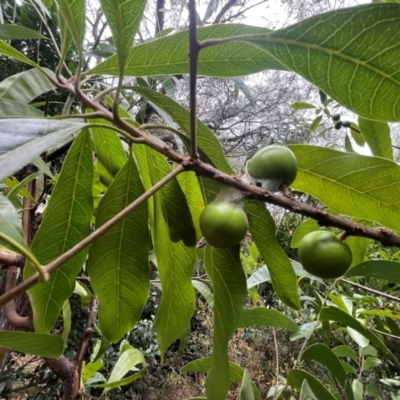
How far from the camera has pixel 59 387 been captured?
2.52 m

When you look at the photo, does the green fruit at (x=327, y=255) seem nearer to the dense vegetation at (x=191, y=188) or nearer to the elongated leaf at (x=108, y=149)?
the dense vegetation at (x=191, y=188)

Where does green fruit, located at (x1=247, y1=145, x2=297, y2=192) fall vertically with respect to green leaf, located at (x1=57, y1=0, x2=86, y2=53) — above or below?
below

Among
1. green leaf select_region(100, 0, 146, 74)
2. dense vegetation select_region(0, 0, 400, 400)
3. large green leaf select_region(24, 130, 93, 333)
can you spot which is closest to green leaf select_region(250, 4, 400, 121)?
dense vegetation select_region(0, 0, 400, 400)

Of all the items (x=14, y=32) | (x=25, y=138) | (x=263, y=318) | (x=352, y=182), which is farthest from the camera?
(x=263, y=318)

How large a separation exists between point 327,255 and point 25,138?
359mm

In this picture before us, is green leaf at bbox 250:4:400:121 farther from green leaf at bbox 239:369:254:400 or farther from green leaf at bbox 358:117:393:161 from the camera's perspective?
green leaf at bbox 239:369:254:400

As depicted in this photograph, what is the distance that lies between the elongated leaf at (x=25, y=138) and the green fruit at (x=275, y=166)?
0.22 m

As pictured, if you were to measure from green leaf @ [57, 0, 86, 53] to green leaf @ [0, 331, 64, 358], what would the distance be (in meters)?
0.37

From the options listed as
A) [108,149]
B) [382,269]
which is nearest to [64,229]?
[108,149]

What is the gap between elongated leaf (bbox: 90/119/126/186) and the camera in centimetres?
75

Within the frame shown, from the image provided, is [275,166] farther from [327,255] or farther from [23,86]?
[23,86]

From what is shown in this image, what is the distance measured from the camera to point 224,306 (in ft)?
1.77

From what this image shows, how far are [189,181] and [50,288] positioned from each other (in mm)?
285

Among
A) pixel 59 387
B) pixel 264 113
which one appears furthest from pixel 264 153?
pixel 264 113
